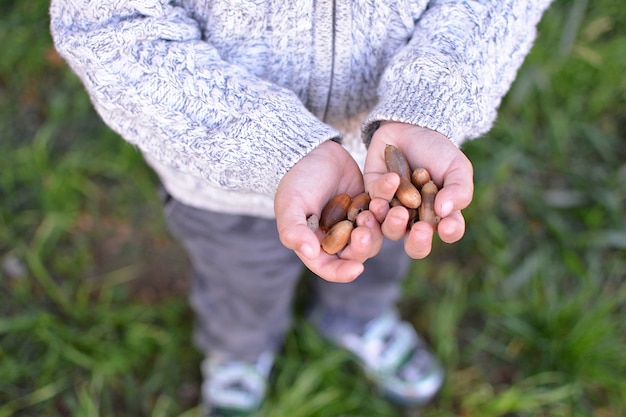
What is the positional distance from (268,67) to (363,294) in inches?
33.3

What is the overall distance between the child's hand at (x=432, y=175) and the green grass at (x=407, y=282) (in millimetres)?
961

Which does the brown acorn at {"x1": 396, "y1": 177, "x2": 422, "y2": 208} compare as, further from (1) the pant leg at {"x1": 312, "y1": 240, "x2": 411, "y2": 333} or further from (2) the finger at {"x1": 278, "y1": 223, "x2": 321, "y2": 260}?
(1) the pant leg at {"x1": 312, "y1": 240, "x2": 411, "y2": 333}

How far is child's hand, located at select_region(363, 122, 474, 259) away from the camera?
2.67 feet

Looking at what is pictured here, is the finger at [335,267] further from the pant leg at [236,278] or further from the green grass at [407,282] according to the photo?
the green grass at [407,282]

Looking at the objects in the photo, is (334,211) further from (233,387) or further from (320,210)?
(233,387)

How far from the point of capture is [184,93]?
0.94 metres

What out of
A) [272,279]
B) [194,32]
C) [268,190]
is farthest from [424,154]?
[272,279]

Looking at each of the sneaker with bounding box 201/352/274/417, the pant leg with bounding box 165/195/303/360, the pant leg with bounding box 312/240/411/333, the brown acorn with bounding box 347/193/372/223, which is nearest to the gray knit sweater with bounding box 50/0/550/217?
the brown acorn with bounding box 347/193/372/223

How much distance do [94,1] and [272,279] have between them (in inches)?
28.7

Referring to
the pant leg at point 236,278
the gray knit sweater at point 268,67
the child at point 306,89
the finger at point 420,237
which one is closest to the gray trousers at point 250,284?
the pant leg at point 236,278

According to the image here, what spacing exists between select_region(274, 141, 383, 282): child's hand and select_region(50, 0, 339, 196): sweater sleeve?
26 mm

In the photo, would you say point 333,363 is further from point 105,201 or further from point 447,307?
point 105,201

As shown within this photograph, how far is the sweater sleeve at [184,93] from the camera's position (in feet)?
3.01

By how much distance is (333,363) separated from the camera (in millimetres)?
1776
